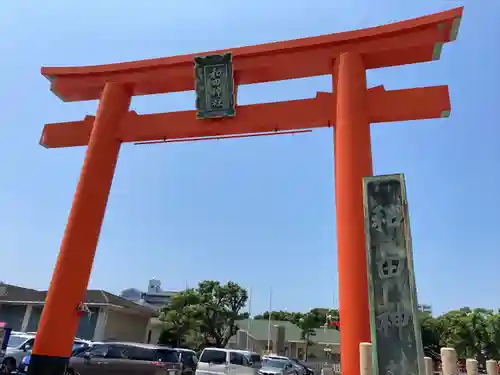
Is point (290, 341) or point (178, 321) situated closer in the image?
point (178, 321)

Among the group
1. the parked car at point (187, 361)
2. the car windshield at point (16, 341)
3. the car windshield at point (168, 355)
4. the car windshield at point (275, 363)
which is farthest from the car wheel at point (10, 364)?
the car windshield at point (275, 363)

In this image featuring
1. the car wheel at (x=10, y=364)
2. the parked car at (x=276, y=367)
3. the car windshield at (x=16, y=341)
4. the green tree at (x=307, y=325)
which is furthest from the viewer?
the green tree at (x=307, y=325)

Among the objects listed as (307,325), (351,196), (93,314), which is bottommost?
(93,314)

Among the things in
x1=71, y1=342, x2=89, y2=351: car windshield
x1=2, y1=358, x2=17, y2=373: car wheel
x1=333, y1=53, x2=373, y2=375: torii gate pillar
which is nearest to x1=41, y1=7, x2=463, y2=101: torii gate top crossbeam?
x1=333, y1=53, x2=373, y2=375: torii gate pillar

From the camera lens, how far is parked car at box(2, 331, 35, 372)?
42.6 ft

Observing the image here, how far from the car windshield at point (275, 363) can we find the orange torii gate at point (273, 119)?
13147mm

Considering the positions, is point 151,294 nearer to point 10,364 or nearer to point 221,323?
point 221,323

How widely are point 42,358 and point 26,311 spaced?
Answer: 17.7 metres

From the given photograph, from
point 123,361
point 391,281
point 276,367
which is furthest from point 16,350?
point 391,281

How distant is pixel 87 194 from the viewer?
8.15 m

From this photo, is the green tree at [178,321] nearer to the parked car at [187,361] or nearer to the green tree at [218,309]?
the green tree at [218,309]

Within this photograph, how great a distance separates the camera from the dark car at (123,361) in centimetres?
1258

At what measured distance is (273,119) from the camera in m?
8.15

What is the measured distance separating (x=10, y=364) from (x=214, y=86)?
1094cm
